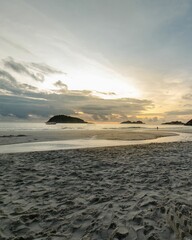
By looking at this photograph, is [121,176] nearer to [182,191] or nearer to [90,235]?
[182,191]

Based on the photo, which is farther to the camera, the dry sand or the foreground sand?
the dry sand

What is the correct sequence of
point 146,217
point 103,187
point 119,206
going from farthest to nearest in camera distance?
point 103,187 → point 119,206 → point 146,217

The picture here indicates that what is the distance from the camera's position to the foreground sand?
17.8ft

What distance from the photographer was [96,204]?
282 inches

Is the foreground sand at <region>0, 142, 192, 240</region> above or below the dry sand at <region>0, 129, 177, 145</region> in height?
below

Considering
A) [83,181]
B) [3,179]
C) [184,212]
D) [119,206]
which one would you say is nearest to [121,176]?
[83,181]

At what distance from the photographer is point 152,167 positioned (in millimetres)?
13000

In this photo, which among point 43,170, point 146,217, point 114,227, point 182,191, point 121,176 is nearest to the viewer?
point 114,227

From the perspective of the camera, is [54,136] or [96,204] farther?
[54,136]

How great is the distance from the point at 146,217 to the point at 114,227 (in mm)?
1071

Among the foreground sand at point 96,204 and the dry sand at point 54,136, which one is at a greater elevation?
the dry sand at point 54,136

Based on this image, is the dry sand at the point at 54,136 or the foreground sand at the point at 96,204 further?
the dry sand at the point at 54,136

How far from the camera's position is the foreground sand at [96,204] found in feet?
17.8

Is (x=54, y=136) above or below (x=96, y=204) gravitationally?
above
